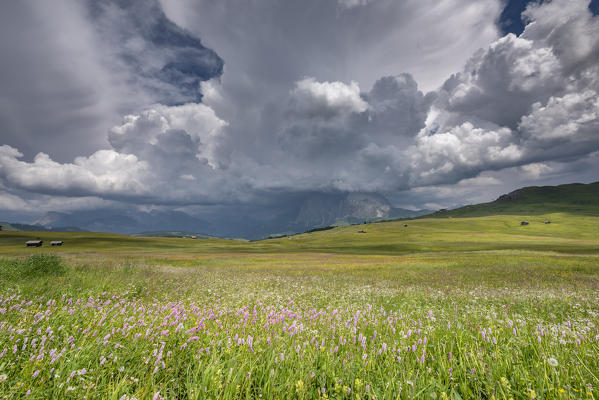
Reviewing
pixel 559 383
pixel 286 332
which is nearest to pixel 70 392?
pixel 286 332

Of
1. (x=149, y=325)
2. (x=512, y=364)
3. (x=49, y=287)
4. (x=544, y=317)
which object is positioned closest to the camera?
(x=512, y=364)

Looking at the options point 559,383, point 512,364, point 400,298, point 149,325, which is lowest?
point 400,298

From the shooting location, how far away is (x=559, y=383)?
300cm

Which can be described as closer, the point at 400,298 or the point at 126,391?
the point at 126,391

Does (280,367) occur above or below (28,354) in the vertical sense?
below

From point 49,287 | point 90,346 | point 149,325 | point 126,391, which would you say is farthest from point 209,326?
point 49,287

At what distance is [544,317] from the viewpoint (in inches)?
306

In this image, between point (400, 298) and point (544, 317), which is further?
point (400, 298)

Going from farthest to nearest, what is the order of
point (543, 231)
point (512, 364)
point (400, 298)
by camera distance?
point (543, 231) → point (400, 298) → point (512, 364)

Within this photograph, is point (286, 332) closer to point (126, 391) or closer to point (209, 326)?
point (209, 326)

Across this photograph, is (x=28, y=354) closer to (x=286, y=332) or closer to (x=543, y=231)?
(x=286, y=332)

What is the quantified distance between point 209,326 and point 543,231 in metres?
216

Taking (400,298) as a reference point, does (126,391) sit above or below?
above

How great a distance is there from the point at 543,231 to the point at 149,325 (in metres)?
217
